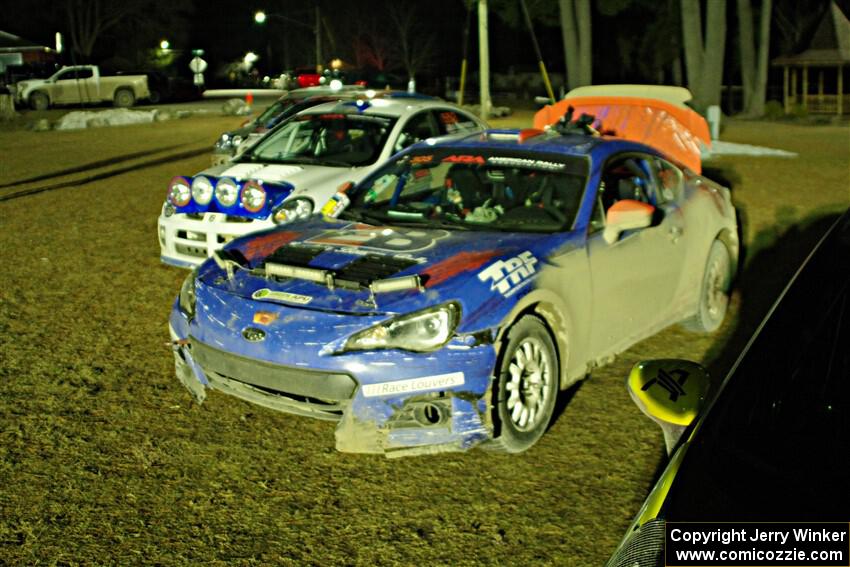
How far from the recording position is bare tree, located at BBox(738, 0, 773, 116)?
37.8 meters

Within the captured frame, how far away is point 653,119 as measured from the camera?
1205 cm

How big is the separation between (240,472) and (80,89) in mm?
39825

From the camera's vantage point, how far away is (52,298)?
8125 millimetres

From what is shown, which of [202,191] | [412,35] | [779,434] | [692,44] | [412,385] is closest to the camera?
[779,434]

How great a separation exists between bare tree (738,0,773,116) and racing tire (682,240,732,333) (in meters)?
32.5

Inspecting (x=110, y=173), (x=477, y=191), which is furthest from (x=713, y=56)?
(x=477, y=191)

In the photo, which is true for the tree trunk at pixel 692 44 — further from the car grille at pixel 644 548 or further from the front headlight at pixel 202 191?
the car grille at pixel 644 548

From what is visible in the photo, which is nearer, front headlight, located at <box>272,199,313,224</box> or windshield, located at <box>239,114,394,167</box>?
front headlight, located at <box>272,199,313,224</box>

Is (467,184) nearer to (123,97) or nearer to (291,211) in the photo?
(291,211)

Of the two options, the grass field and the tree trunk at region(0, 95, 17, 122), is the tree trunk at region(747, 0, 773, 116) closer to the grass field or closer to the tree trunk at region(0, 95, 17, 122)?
the tree trunk at region(0, 95, 17, 122)

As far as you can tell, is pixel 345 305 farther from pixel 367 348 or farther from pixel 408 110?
pixel 408 110

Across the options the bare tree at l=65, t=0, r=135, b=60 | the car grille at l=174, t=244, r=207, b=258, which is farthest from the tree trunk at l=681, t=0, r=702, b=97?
the bare tree at l=65, t=0, r=135, b=60

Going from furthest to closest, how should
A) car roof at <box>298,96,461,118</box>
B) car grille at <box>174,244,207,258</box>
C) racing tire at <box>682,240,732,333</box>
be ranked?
car roof at <box>298,96,461,118</box> → car grille at <box>174,244,207,258</box> → racing tire at <box>682,240,732,333</box>

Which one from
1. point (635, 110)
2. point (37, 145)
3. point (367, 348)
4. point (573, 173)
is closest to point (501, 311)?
point (367, 348)
